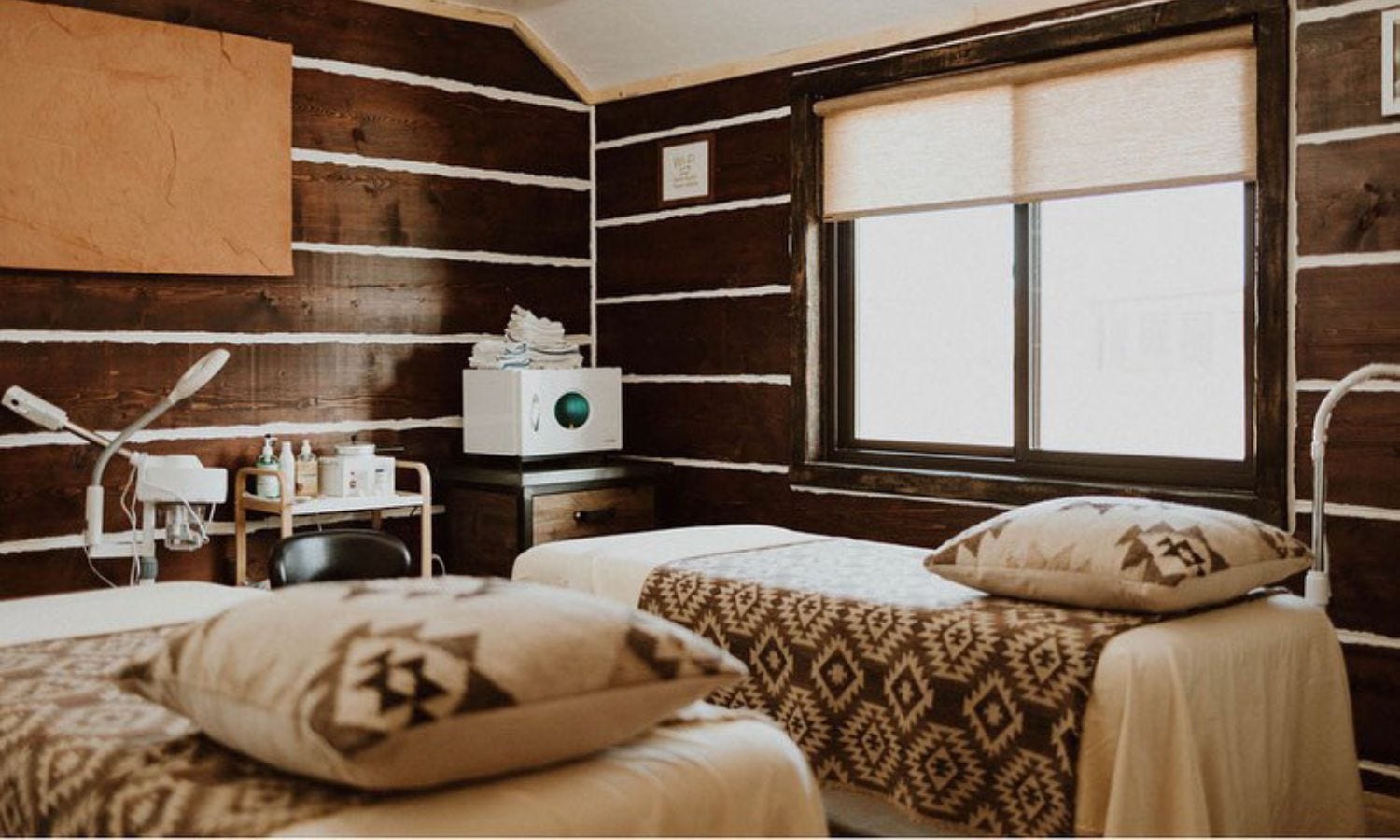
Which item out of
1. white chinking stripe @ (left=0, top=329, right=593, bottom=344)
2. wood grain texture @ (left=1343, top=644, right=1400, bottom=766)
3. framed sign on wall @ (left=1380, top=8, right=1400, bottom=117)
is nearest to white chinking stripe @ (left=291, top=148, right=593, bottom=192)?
white chinking stripe @ (left=0, top=329, right=593, bottom=344)

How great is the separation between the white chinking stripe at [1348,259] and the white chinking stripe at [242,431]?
2781mm

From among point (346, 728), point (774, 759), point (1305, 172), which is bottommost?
point (774, 759)

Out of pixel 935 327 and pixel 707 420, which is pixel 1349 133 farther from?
pixel 707 420

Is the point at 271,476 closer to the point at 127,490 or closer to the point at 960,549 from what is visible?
the point at 127,490

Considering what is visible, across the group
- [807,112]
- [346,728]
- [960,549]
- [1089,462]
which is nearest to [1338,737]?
[960,549]

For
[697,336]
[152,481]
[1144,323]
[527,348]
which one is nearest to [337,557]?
[152,481]

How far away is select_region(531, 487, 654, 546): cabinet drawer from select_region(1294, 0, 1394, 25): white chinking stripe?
2.50 meters

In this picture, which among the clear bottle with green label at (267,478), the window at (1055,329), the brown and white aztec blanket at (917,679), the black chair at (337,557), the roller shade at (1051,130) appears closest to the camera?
the brown and white aztec blanket at (917,679)

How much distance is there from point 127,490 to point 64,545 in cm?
23

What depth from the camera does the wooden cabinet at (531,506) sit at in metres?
4.32

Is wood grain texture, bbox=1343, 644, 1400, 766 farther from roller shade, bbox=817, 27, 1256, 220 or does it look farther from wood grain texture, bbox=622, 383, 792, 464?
wood grain texture, bbox=622, 383, 792, 464

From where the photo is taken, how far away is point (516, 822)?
133 cm

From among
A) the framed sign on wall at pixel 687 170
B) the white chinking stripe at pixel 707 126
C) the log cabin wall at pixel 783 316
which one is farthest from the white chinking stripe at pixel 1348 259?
the framed sign on wall at pixel 687 170

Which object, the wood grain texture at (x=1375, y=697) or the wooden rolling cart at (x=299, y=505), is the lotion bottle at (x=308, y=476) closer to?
the wooden rolling cart at (x=299, y=505)
